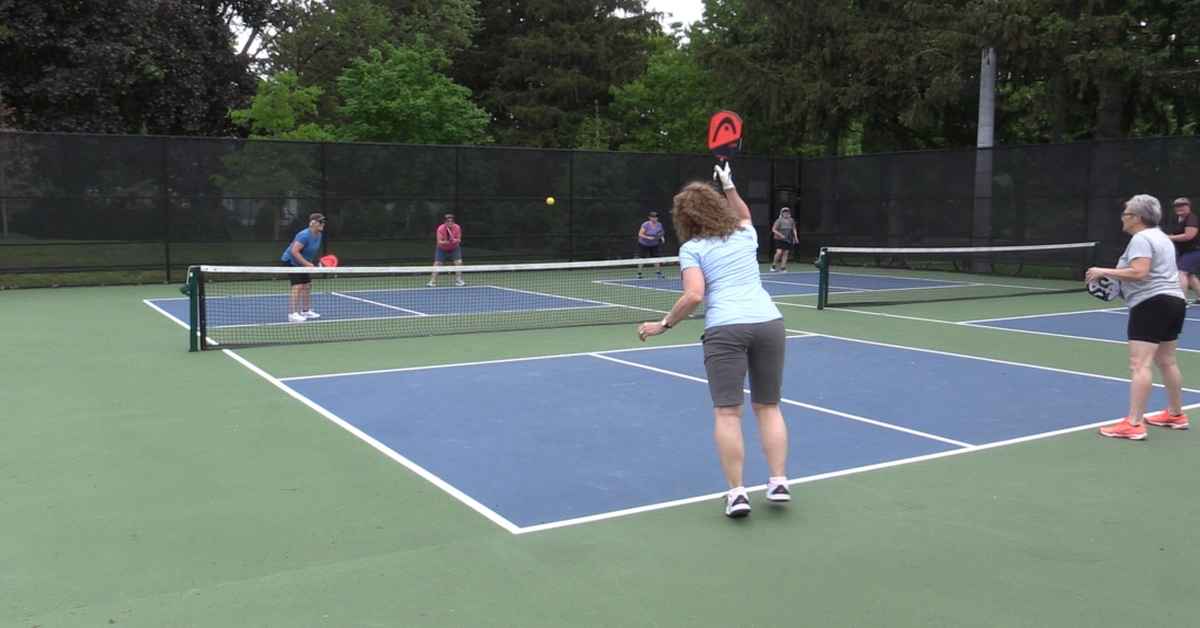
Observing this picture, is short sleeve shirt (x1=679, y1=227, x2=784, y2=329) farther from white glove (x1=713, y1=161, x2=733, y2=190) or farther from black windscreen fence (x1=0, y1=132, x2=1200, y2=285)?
black windscreen fence (x1=0, y1=132, x2=1200, y2=285)

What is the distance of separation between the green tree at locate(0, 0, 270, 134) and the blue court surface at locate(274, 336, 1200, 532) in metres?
20.6

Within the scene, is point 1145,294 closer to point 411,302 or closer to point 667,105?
point 411,302

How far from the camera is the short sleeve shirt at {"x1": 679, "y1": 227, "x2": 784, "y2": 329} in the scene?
4828mm

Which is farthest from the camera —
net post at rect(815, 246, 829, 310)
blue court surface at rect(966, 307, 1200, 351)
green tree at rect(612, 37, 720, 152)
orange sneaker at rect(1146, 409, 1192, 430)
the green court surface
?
green tree at rect(612, 37, 720, 152)

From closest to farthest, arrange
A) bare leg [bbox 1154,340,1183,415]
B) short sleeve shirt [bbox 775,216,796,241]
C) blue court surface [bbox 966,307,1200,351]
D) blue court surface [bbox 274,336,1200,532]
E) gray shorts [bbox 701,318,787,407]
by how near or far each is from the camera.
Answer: gray shorts [bbox 701,318,787,407]
blue court surface [bbox 274,336,1200,532]
bare leg [bbox 1154,340,1183,415]
blue court surface [bbox 966,307,1200,351]
short sleeve shirt [bbox 775,216,796,241]

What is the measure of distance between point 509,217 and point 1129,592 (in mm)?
19178

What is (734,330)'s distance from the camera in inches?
188

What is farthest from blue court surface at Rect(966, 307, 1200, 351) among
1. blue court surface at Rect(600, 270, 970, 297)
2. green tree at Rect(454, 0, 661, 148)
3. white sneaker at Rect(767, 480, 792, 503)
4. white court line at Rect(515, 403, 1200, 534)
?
green tree at Rect(454, 0, 661, 148)

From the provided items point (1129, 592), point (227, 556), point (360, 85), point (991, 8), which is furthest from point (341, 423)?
point (360, 85)

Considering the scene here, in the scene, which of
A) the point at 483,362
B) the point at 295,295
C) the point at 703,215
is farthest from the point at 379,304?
the point at 703,215

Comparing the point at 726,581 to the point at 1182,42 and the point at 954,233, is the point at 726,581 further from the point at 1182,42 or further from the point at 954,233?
the point at 1182,42

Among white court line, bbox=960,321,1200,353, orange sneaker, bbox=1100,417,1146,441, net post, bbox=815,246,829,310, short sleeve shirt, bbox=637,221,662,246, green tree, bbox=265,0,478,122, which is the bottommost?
orange sneaker, bbox=1100,417,1146,441

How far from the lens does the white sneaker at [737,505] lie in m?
4.82

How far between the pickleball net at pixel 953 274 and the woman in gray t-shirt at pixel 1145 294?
792 centimetres
